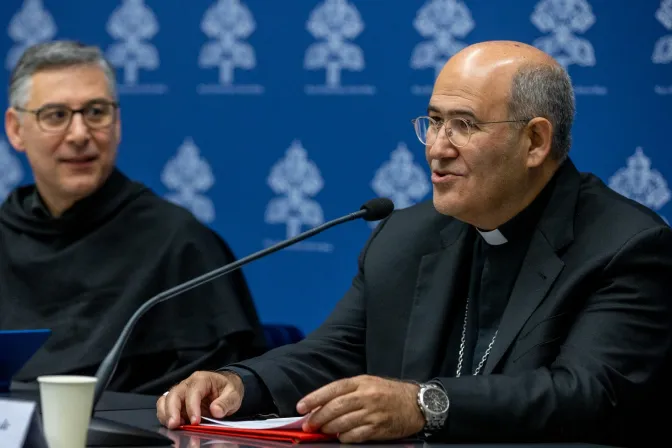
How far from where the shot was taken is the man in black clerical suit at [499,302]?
7.84 ft

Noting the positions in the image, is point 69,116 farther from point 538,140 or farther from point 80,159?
point 538,140

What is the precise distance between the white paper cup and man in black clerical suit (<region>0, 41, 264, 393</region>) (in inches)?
72.7

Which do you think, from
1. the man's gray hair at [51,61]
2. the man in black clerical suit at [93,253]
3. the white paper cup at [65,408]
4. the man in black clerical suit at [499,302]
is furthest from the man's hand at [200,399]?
the man's gray hair at [51,61]

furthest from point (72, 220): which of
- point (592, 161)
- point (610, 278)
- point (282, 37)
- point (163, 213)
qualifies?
point (610, 278)

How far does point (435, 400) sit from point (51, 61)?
7.32 feet

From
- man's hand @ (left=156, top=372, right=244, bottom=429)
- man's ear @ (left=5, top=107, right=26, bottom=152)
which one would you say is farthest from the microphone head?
man's ear @ (left=5, top=107, right=26, bottom=152)

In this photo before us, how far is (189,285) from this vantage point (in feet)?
8.11

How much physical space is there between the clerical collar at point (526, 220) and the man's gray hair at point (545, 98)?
10 centimetres

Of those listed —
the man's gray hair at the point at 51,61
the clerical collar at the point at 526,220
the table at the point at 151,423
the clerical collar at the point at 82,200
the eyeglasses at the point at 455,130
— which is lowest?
the table at the point at 151,423

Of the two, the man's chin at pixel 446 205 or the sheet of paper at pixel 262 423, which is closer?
the sheet of paper at pixel 262 423

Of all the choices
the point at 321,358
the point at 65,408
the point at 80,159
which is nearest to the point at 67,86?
the point at 80,159

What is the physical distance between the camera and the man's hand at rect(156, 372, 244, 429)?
94.0 inches

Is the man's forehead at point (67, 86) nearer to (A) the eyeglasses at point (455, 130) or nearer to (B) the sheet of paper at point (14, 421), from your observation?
(A) the eyeglasses at point (455, 130)

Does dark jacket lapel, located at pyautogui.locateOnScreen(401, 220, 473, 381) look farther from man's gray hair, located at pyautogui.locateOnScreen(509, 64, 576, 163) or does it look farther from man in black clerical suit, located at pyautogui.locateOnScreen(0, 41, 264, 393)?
man in black clerical suit, located at pyautogui.locateOnScreen(0, 41, 264, 393)
